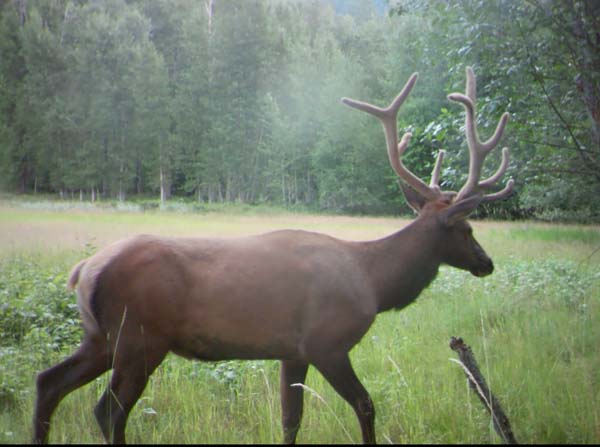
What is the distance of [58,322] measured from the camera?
3.07 metres

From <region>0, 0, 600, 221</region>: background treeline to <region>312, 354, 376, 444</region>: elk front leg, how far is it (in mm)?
1477

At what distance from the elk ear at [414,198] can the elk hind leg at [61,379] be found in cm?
135

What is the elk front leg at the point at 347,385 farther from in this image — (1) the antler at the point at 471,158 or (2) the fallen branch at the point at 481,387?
(1) the antler at the point at 471,158

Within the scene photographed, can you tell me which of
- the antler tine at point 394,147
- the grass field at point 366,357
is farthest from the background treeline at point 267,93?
the antler tine at point 394,147

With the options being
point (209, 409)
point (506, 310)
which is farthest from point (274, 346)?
point (506, 310)

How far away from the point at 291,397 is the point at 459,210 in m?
1.00

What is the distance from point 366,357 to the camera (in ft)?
9.99

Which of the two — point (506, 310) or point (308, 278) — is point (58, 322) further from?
point (506, 310)

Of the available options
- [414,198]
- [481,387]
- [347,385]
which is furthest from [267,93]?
[481,387]

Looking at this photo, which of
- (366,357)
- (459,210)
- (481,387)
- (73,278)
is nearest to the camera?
(481,387)

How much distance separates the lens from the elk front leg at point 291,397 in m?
2.34

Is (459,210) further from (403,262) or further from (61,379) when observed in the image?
(61,379)

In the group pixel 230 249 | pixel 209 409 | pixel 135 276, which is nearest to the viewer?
pixel 135 276

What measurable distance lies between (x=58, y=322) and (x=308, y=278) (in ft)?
5.21
